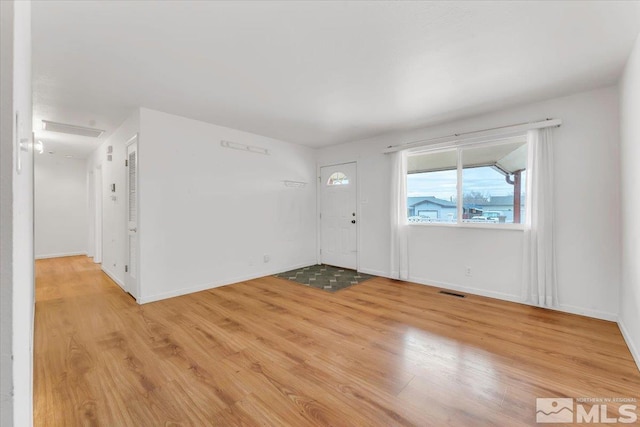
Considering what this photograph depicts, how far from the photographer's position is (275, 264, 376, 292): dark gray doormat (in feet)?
13.9

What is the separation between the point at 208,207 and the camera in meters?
4.05

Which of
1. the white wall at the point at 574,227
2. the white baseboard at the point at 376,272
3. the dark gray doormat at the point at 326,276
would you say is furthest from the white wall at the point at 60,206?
the white wall at the point at 574,227

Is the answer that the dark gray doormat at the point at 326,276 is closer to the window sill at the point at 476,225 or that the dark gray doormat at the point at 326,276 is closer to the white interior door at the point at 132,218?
the window sill at the point at 476,225

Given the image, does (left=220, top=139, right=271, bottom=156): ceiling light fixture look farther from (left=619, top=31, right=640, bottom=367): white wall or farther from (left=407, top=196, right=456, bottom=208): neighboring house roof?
(left=619, top=31, right=640, bottom=367): white wall

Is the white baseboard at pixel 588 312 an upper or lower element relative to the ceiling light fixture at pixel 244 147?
lower

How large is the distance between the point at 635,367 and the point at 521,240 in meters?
1.59

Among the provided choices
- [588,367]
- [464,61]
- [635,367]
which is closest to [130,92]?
[464,61]

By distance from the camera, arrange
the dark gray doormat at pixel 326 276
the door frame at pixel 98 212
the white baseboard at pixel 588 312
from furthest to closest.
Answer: the door frame at pixel 98 212
the dark gray doormat at pixel 326 276
the white baseboard at pixel 588 312

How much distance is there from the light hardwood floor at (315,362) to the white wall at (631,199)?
251 mm

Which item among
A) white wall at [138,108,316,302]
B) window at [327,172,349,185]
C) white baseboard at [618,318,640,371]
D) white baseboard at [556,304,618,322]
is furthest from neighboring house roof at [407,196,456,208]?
white wall at [138,108,316,302]

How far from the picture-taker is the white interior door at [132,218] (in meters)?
3.51
